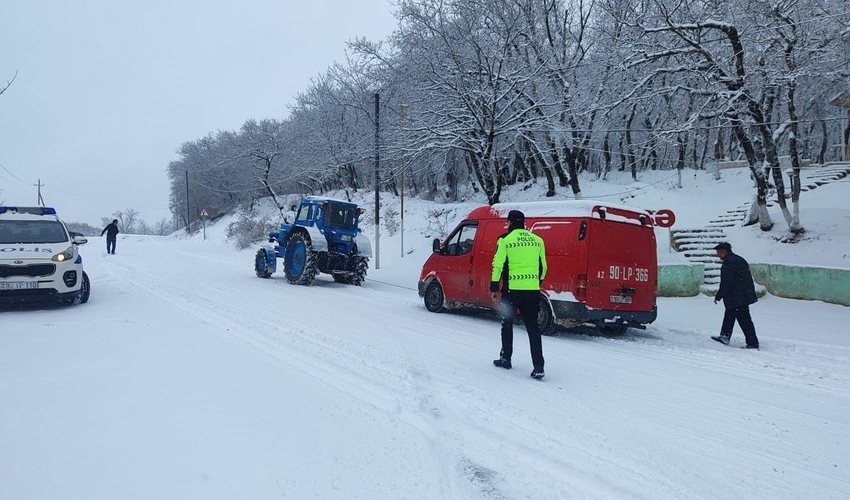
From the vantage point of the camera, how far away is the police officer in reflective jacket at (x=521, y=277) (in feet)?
19.5

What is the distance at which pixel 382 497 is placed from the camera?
3205mm

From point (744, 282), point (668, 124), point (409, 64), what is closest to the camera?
point (744, 282)

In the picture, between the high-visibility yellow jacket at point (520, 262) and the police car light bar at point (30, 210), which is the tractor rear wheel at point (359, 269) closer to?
the police car light bar at point (30, 210)

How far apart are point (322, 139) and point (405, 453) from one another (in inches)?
1379

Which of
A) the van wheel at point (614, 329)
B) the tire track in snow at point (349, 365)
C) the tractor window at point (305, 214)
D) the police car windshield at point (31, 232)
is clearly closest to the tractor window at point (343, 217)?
the tractor window at point (305, 214)

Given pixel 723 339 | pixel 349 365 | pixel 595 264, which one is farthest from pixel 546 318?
pixel 349 365

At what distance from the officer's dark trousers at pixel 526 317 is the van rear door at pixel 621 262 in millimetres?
2678

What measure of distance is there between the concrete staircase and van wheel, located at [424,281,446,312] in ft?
24.2

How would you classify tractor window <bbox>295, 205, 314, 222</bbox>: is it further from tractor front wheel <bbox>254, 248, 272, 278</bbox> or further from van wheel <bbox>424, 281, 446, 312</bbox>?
van wheel <bbox>424, 281, 446, 312</bbox>

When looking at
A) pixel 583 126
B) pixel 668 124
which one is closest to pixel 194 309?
pixel 668 124

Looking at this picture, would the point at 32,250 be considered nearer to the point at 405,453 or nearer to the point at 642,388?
the point at 405,453

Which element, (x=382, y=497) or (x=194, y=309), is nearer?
(x=382, y=497)

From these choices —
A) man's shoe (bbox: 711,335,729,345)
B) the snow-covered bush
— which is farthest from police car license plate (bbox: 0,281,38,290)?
the snow-covered bush

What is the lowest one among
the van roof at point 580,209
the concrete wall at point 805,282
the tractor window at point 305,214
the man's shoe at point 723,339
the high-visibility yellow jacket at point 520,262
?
the man's shoe at point 723,339
